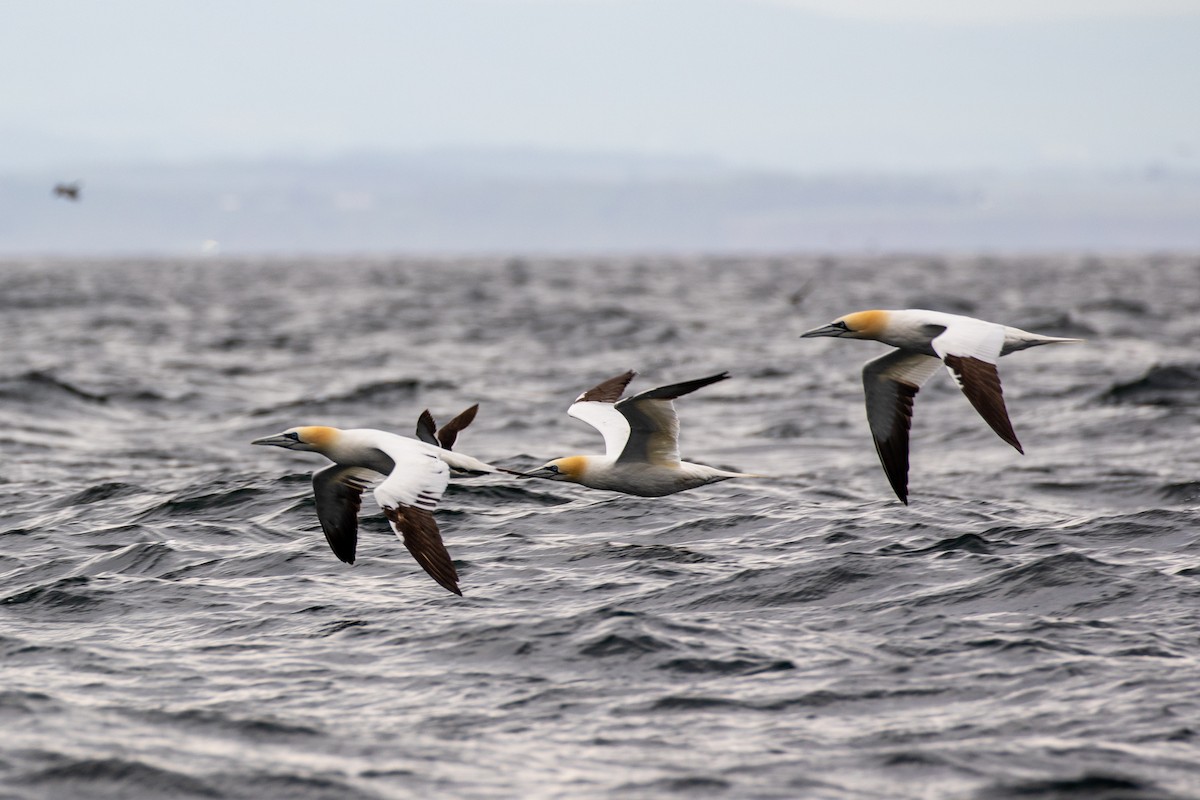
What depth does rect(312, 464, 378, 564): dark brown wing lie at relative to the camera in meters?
12.5

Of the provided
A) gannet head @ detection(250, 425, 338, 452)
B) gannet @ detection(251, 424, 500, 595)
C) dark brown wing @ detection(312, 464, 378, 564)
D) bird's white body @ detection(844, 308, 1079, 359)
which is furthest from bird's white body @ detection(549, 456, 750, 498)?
gannet head @ detection(250, 425, 338, 452)

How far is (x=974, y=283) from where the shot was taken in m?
89.8

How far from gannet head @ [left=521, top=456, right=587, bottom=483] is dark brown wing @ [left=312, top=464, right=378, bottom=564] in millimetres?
1546

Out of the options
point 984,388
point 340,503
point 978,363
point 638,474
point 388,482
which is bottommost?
point 340,503

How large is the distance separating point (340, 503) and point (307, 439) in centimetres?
64

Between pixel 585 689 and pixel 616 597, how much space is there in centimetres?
221

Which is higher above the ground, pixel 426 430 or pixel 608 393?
pixel 608 393

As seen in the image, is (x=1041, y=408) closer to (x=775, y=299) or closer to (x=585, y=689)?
(x=585, y=689)

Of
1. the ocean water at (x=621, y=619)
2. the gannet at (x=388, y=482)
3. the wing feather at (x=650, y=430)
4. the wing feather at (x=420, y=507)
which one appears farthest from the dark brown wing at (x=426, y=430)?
the wing feather at (x=650, y=430)

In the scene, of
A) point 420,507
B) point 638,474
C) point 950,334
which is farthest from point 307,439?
point 950,334

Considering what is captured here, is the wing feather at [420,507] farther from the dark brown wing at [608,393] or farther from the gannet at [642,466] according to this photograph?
the dark brown wing at [608,393]

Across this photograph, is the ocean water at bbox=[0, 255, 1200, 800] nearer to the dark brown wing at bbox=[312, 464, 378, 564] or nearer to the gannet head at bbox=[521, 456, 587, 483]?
the dark brown wing at bbox=[312, 464, 378, 564]

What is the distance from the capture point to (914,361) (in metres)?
14.0

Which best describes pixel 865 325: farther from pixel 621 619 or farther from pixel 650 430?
pixel 621 619
